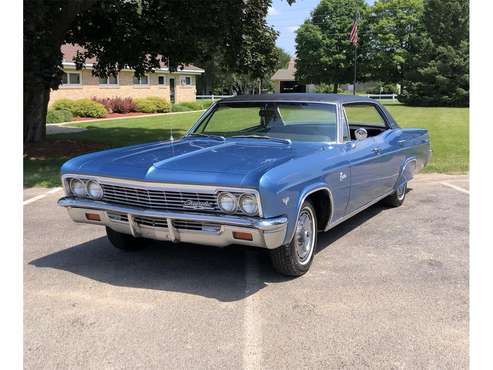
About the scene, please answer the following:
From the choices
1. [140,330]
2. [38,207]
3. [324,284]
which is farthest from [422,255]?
[38,207]

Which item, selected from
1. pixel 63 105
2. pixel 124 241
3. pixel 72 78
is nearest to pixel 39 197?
pixel 124 241

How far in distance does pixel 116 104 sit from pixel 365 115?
28.8 m

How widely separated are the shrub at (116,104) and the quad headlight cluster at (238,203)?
3024 cm

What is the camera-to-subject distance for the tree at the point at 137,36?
10906 millimetres

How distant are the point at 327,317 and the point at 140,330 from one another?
52.6 inches

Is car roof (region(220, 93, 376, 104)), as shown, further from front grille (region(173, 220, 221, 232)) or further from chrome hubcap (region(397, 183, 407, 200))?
front grille (region(173, 220, 221, 232))

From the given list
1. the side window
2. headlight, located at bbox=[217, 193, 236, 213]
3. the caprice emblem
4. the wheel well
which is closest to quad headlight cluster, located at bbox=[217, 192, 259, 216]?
headlight, located at bbox=[217, 193, 236, 213]

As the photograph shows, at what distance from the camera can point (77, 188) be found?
15.8ft

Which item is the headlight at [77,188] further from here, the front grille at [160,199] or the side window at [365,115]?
the side window at [365,115]

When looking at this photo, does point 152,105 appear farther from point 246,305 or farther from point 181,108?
point 246,305

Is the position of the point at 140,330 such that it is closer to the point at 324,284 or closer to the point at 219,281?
the point at 219,281

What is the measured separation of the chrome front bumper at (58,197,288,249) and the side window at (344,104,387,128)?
2.55 meters

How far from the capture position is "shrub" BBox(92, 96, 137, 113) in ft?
109

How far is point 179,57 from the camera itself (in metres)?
16.1
